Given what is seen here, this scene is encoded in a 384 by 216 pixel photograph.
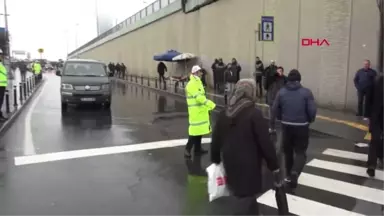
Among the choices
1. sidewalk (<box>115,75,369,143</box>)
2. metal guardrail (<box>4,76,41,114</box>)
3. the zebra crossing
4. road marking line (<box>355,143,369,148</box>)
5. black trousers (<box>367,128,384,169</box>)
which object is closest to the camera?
the zebra crossing

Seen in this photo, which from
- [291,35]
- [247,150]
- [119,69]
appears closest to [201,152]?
[247,150]

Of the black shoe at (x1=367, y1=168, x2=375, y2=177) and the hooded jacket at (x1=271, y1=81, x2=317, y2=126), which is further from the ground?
the hooded jacket at (x1=271, y1=81, x2=317, y2=126)

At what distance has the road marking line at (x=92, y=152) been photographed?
26.4ft

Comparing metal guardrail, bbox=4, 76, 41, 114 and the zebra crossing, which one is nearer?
the zebra crossing

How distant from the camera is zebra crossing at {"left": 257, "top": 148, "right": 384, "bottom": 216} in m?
5.29

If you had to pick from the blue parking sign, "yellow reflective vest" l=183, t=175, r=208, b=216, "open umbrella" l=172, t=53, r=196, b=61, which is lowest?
"yellow reflective vest" l=183, t=175, r=208, b=216

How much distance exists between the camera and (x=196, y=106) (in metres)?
7.83

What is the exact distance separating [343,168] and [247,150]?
429cm

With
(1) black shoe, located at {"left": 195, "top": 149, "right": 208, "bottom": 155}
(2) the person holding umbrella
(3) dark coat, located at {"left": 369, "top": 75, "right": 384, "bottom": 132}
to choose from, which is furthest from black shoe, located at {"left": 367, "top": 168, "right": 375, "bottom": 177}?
(2) the person holding umbrella

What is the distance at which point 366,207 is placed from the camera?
17.7 ft

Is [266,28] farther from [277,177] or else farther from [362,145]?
[277,177]

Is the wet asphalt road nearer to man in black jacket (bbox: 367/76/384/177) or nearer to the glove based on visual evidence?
man in black jacket (bbox: 367/76/384/177)

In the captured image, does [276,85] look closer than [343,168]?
No

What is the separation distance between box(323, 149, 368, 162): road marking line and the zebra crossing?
0.06 ft
